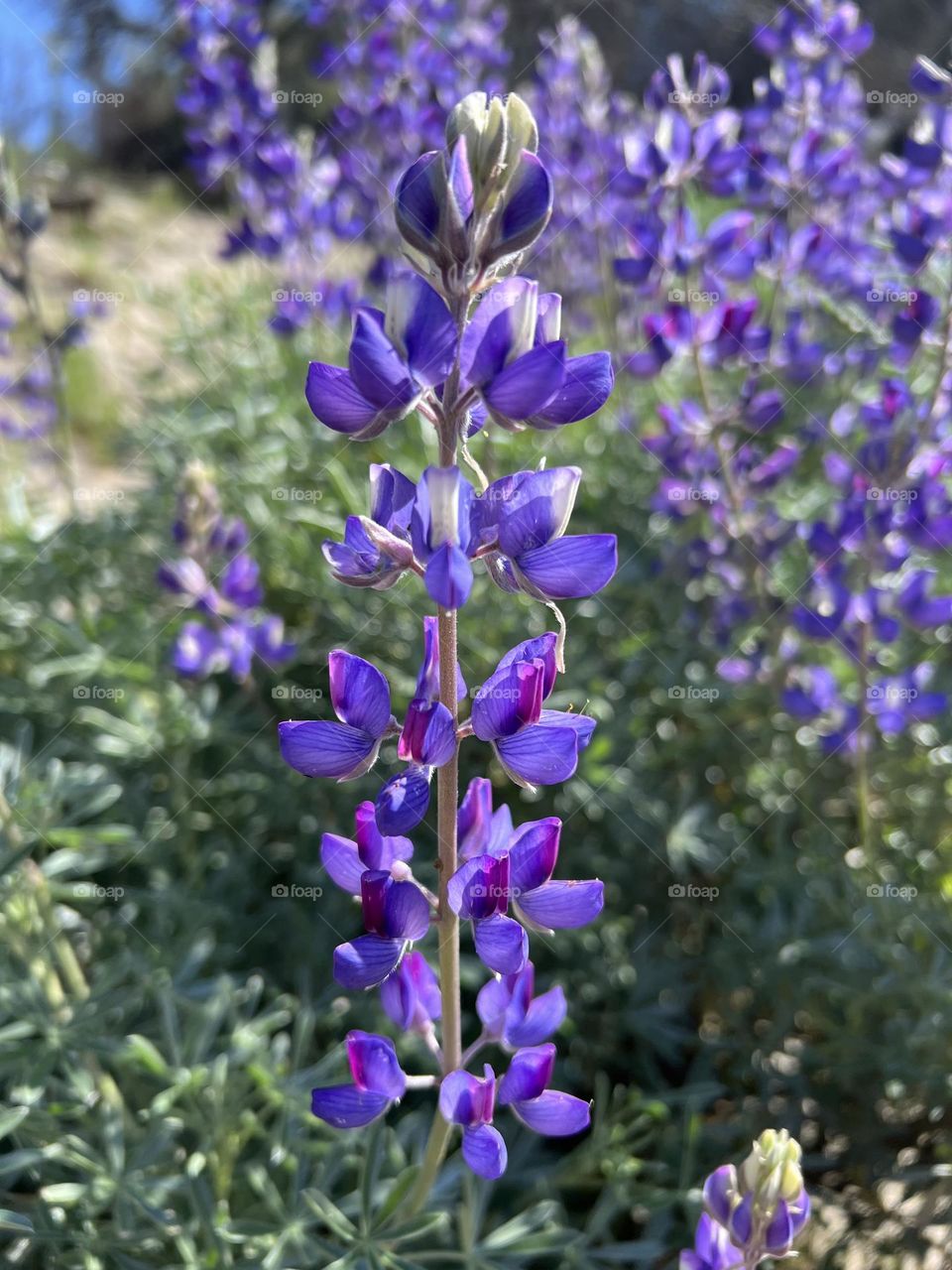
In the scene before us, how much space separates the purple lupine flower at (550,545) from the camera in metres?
1.08

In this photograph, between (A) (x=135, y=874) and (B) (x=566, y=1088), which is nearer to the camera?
(B) (x=566, y=1088)

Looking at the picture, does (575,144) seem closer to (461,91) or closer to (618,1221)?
(461,91)

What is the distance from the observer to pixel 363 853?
117cm

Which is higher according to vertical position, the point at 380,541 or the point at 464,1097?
the point at 380,541

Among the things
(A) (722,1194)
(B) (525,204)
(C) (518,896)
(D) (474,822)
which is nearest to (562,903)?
(C) (518,896)

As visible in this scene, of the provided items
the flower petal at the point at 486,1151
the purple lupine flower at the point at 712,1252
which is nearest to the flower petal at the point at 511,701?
the flower petal at the point at 486,1151

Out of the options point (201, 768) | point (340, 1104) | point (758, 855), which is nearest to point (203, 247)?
point (201, 768)

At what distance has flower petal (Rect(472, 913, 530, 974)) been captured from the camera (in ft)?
3.73

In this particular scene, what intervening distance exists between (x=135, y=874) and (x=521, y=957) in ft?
5.98

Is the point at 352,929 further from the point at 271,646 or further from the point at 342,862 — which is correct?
the point at 342,862

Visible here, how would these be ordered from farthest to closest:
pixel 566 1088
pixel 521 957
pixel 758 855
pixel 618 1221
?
pixel 758 855, pixel 566 1088, pixel 618 1221, pixel 521 957

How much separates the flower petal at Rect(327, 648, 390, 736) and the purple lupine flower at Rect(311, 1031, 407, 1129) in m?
0.35

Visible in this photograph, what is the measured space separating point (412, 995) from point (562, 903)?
25 centimetres

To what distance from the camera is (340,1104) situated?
123 centimetres
